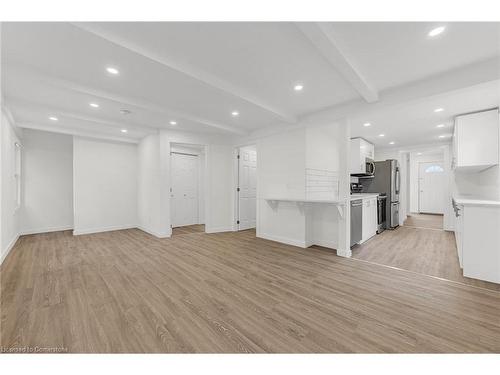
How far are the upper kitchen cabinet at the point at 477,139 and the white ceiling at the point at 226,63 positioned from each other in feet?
0.72

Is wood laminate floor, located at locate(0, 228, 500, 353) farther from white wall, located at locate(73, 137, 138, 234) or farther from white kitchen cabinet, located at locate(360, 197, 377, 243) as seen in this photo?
white wall, located at locate(73, 137, 138, 234)

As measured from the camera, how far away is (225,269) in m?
2.87

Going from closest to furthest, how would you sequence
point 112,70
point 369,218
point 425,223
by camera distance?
point 112,70 → point 369,218 → point 425,223

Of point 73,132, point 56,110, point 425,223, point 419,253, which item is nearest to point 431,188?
point 425,223

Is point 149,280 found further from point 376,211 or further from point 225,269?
point 376,211

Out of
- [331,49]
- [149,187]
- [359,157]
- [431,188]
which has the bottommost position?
[431,188]

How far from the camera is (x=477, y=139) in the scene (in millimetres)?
3348

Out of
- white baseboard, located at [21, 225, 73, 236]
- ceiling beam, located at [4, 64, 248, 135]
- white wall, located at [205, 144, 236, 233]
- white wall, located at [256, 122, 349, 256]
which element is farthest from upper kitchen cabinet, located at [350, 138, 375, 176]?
white baseboard, located at [21, 225, 73, 236]

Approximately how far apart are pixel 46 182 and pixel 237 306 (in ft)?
20.0

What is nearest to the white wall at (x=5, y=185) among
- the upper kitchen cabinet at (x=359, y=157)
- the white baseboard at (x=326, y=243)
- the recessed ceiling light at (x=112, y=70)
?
the recessed ceiling light at (x=112, y=70)

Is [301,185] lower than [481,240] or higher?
higher

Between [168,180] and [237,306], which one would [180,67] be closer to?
[237,306]

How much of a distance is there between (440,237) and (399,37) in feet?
15.6
